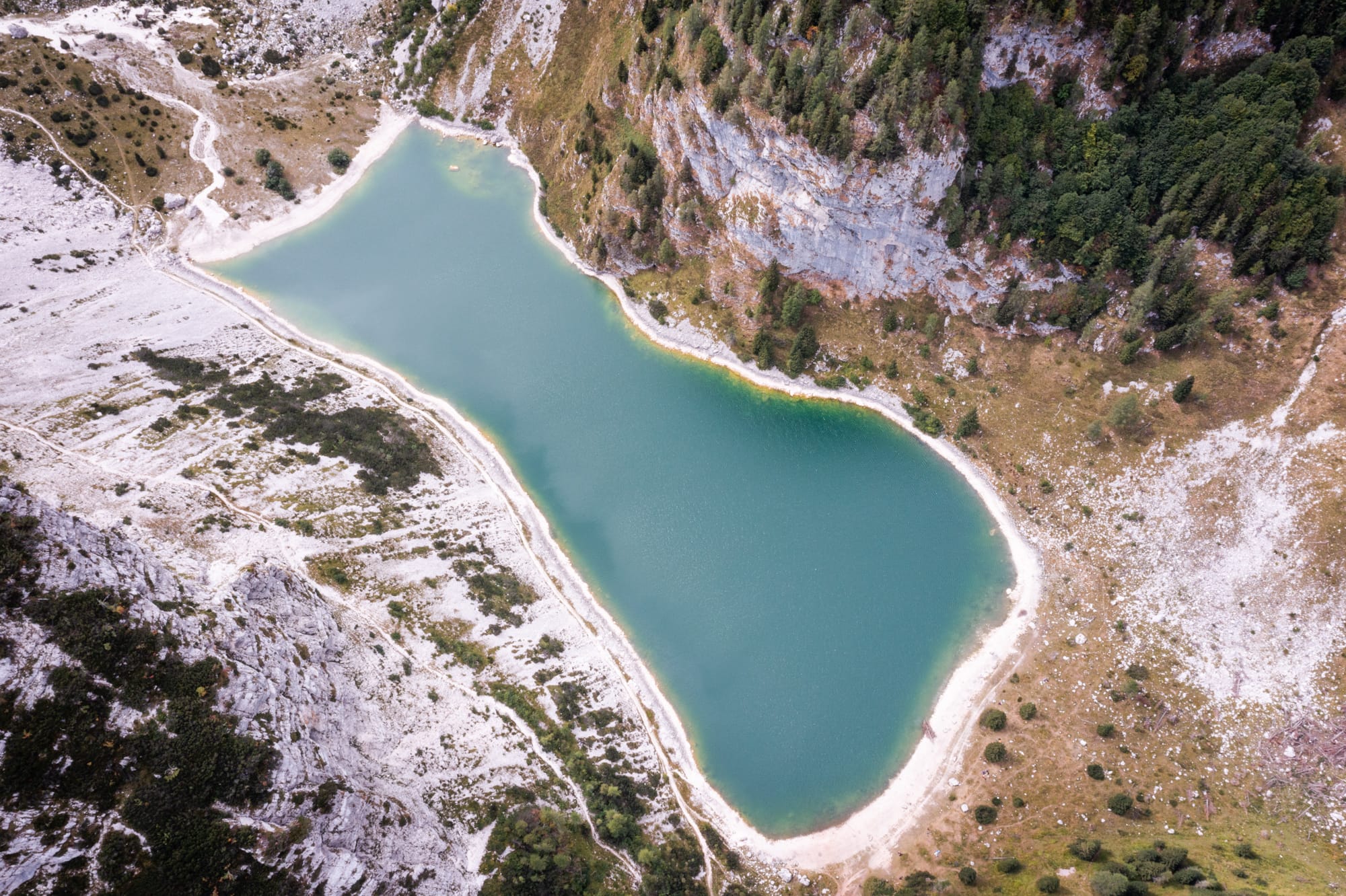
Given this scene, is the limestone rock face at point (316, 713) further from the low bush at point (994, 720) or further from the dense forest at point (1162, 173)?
the dense forest at point (1162, 173)

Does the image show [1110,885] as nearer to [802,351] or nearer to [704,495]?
[704,495]

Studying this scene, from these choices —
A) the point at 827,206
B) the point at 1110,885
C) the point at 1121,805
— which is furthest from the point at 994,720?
the point at 827,206

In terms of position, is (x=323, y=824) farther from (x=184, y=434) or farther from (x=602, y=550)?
(x=184, y=434)

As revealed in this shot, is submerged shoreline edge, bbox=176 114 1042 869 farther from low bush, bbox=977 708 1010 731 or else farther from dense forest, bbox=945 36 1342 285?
dense forest, bbox=945 36 1342 285

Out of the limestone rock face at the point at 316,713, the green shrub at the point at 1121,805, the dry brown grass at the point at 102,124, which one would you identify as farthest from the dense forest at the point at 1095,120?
the dry brown grass at the point at 102,124

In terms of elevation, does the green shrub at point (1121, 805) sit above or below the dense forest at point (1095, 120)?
below

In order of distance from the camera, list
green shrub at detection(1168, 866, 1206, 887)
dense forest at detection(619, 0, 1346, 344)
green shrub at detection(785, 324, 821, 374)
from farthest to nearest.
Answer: green shrub at detection(785, 324, 821, 374), dense forest at detection(619, 0, 1346, 344), green shrub at detection(1168, 866, 1206, 887)

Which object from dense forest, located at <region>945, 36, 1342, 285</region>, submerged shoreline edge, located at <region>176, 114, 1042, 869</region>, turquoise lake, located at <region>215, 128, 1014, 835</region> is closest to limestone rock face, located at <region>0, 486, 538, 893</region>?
submerged shoreline edge, located at <region>176, 114, 1042, 869</region>
